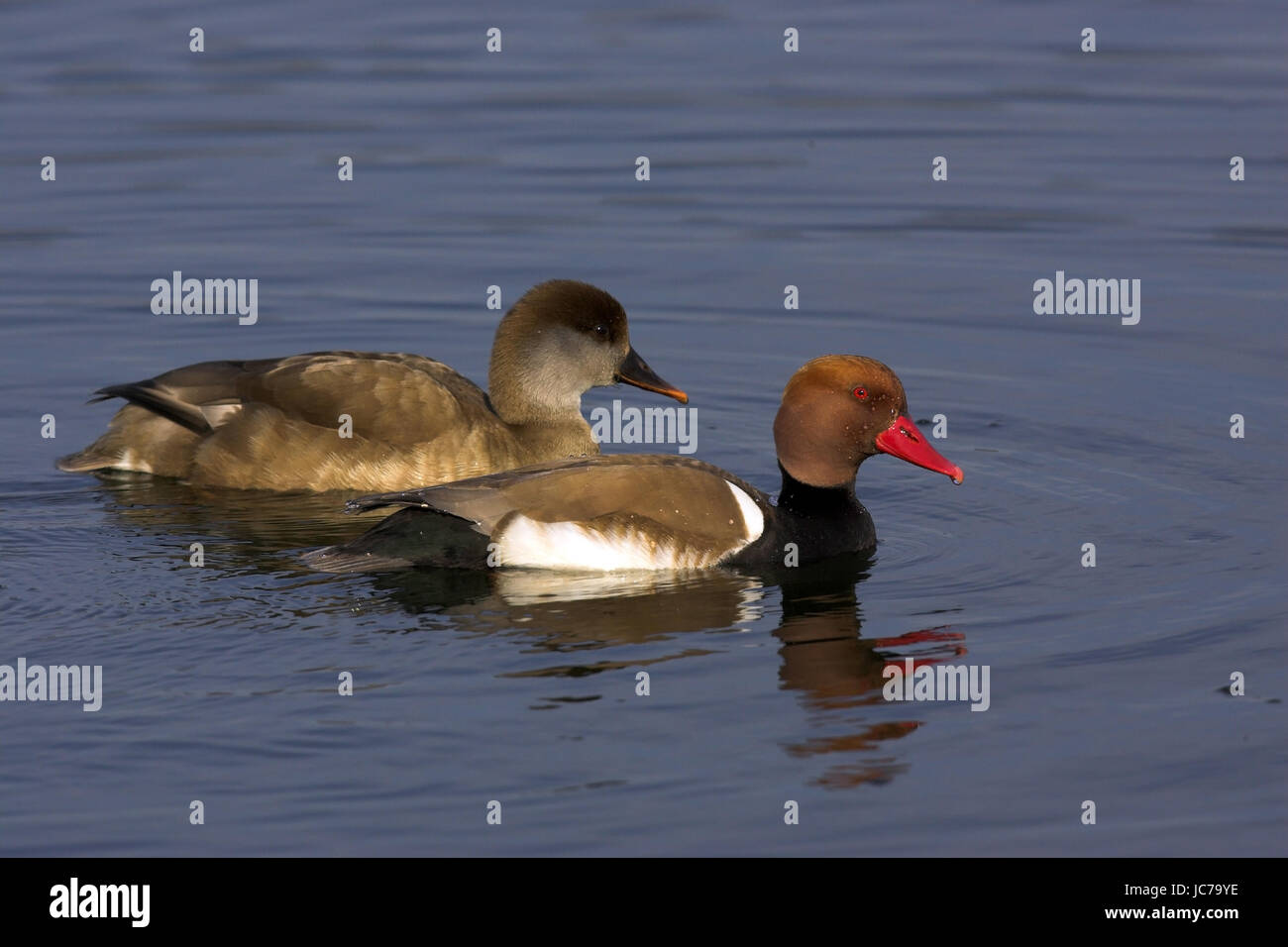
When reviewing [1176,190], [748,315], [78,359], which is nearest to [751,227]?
[748,315]

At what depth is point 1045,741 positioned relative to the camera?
26.9ft

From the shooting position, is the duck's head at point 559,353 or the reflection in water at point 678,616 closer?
the reflection in water at point 678,616

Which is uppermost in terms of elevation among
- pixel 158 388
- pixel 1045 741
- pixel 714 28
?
pixel 714 28

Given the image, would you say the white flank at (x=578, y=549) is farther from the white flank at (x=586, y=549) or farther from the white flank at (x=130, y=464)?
the white flank at (x=130, y=464)

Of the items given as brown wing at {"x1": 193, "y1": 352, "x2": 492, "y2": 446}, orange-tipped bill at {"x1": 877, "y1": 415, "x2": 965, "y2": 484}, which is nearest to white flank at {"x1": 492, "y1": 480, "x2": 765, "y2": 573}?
orange-tipped bill at {"x1": 877, "y1": 415, "x2": 965, "y2": 484}

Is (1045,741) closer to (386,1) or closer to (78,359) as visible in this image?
(78,359)

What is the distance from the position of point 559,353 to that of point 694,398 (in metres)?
1.70

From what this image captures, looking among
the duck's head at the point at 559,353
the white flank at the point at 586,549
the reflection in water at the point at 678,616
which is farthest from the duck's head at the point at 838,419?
the duck's head at the point at 559,353

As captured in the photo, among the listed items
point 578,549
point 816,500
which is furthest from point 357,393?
point 816,500

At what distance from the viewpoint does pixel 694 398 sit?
535 inches

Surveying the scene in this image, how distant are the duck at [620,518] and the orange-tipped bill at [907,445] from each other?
5.4 inches

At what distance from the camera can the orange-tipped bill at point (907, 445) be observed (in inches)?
421

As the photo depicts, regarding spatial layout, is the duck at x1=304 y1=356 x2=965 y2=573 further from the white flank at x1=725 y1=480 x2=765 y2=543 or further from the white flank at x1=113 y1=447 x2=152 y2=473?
the white flank at x1=113 y1=447 x2=152 y2=473

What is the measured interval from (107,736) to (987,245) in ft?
33.1
